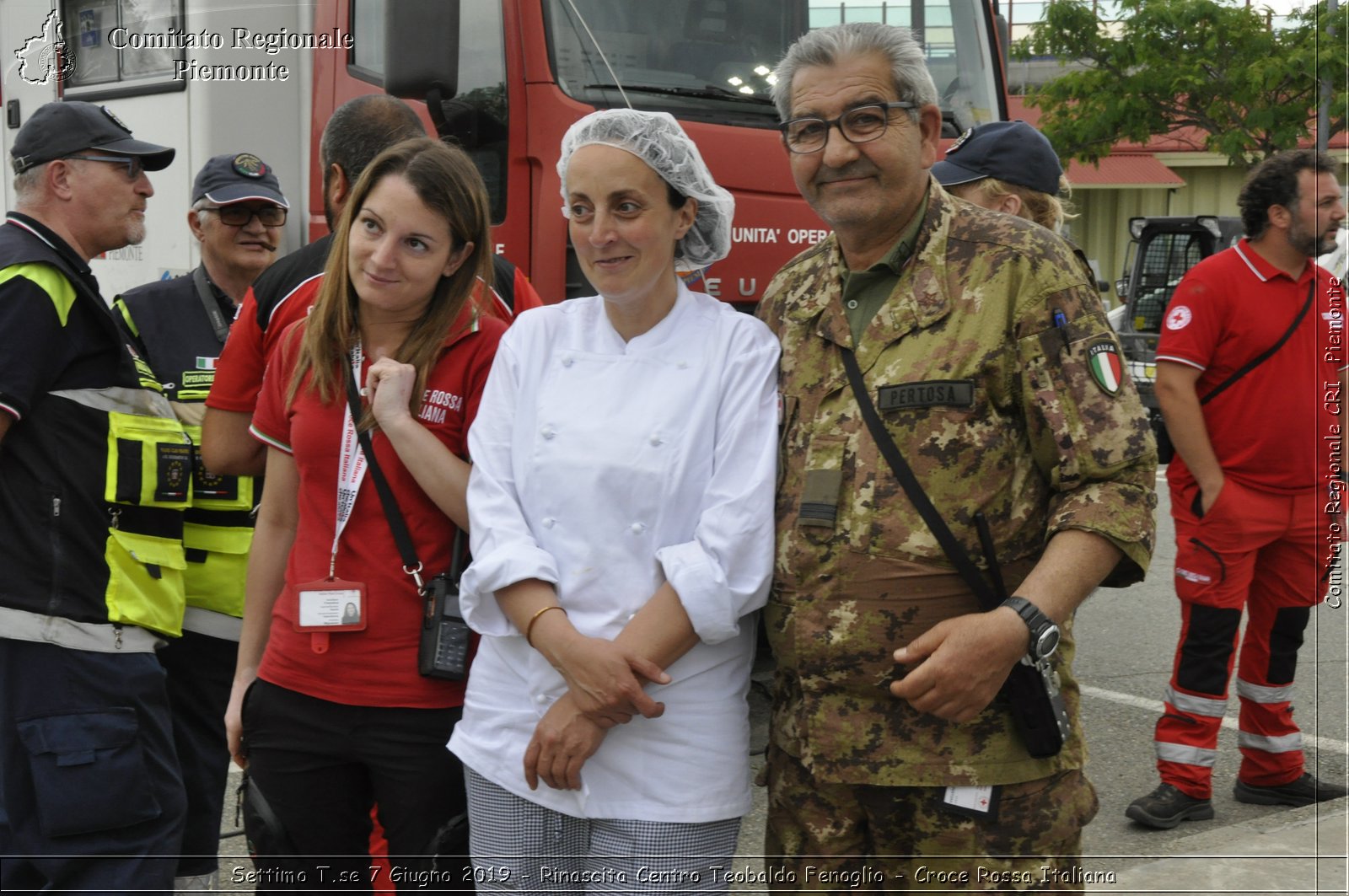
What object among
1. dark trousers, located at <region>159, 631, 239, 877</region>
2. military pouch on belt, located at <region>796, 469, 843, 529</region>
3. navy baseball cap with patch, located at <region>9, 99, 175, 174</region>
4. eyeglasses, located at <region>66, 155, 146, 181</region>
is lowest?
dark trousers, located at <region>159, 631, 239, 877</region>

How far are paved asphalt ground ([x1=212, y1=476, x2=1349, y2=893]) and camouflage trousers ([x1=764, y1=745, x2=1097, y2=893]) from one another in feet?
5.47

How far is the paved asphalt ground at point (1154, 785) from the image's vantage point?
3.82 meters

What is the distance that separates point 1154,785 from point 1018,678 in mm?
3079

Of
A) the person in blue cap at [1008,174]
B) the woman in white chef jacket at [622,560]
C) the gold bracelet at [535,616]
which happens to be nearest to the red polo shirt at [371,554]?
the woman in white chef jacket at [622,560]

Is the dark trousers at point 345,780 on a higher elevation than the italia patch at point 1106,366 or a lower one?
lower

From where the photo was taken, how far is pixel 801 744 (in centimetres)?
231

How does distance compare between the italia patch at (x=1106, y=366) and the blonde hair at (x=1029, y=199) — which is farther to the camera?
the blonde hair at (x=1029, y=199)

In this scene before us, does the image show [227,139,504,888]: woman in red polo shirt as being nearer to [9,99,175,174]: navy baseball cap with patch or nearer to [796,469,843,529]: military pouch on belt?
[796,469,843,529]: military pouch on belt

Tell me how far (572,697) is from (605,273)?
706 millimetres

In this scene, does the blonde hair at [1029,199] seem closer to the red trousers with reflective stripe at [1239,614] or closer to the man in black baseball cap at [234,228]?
the red trousers with reflective stripe at [1239,614]

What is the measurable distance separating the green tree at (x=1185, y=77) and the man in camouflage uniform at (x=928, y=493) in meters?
13.7

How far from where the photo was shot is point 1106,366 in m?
2.13

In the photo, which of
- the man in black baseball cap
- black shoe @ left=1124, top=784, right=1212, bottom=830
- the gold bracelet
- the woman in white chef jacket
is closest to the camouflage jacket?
the woman in white chef jacket

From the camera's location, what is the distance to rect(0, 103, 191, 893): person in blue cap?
9.21 feet
